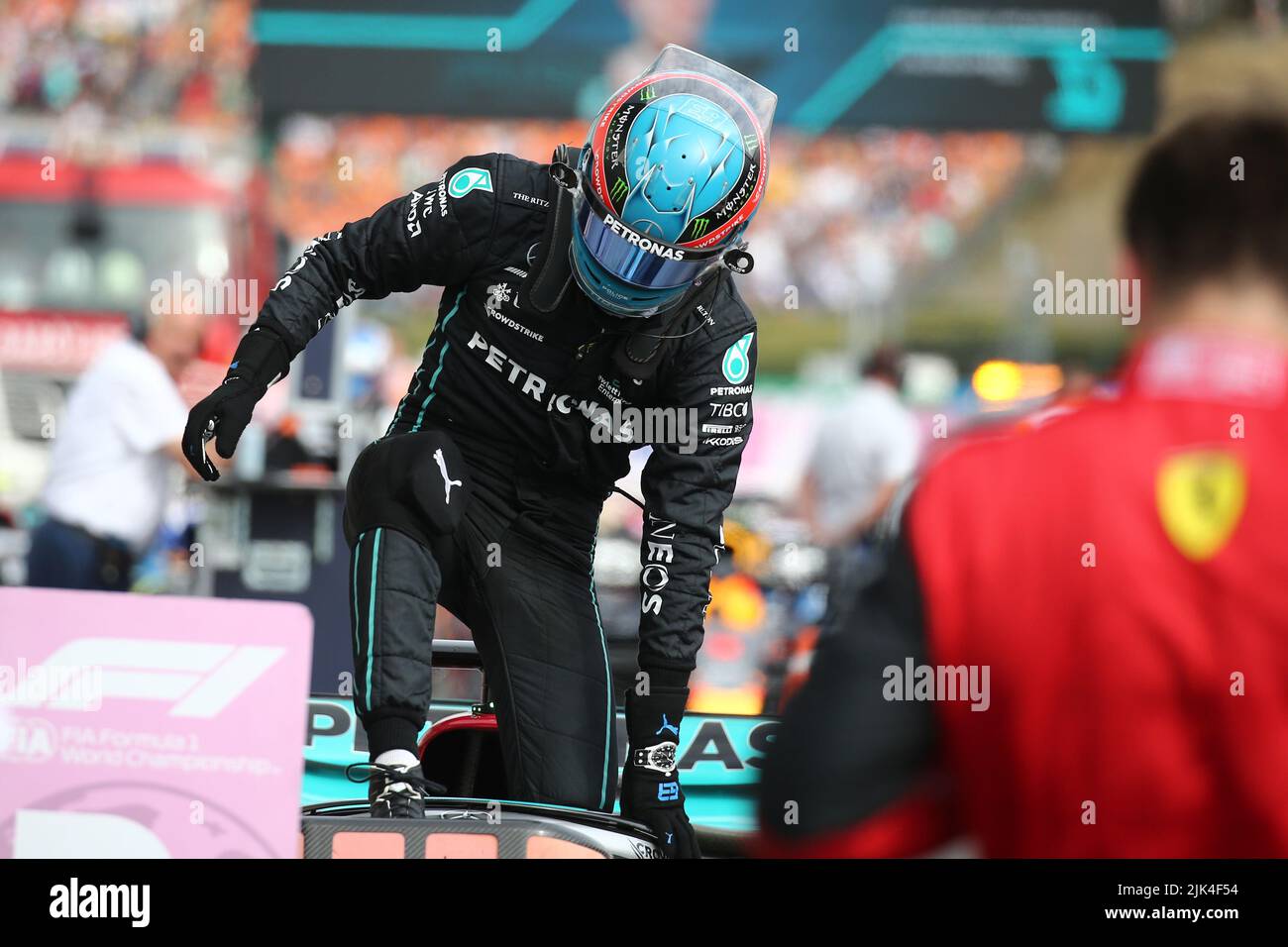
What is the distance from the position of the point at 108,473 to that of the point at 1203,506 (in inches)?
200

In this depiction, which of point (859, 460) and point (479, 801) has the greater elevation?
point (859, 460)

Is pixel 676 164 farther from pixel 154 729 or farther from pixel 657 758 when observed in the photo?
pixel 154 729

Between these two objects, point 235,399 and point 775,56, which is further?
point 775,56

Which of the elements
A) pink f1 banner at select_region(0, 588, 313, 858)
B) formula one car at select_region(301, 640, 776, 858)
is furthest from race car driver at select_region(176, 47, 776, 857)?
pink f1 banner at select_region(0, 588, 313, 858)

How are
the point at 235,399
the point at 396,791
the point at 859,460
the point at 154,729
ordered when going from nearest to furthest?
the point at 154,729, the point at 396,791, the point at 235,399, the point at 859,460

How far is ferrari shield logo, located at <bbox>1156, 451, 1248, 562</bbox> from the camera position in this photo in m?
1.29

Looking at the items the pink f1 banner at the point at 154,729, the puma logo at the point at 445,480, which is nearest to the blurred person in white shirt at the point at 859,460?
the puma logo at the point at 445,480

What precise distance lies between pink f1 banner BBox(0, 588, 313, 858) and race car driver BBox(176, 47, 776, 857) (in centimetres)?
59

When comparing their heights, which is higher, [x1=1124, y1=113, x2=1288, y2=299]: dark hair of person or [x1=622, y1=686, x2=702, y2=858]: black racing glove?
[x1=1124, y1=113, x2=1288, y2=299]: dark hair of person

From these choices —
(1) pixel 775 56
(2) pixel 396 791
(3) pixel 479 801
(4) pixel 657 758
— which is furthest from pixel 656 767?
(1) pixel 775 56

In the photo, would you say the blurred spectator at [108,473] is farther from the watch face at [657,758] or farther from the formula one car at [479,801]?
the watch face at [657,758]

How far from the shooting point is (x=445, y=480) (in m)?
3.07

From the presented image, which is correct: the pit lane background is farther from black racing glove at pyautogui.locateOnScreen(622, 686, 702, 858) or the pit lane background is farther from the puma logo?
black racing glove at pyautogui.locateOnScreen(622, 686, 702, 858)

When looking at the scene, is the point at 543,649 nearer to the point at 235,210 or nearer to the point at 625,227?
the point at 625,227
